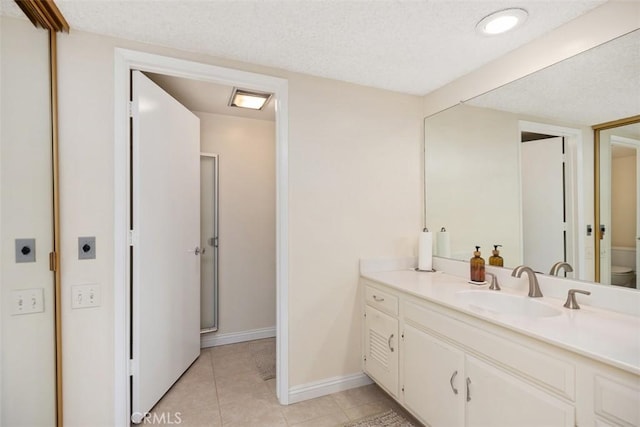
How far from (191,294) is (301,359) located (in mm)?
1083

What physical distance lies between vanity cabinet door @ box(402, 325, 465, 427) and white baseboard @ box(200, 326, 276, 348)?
179 centimetres

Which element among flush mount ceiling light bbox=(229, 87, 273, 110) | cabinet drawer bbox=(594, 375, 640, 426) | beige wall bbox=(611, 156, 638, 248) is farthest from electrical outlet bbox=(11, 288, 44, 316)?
beige wall bbox=(611, 156, 638, 248)

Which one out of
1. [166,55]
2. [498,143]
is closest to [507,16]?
[498,143]

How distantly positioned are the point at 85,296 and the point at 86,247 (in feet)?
0.88

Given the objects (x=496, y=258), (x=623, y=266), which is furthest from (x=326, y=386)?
(x=623, y=266)

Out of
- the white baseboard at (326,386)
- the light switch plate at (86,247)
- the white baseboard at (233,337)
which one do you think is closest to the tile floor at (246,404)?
the white baseboard at (326,386)

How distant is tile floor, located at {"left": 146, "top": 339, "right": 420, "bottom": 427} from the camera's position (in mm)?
1858

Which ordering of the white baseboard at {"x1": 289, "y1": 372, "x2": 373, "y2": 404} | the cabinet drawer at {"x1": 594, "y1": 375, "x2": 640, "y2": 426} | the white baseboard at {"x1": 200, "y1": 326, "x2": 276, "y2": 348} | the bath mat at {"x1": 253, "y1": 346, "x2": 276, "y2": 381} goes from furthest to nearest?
the white baseboard at {"x1": 200, "y1": 326, "x2": 276, "y2": 348} → the bath mat at {"x1": 253, "y1": 346, "x2": 276, "y2": 381} → the white baseboard at {"x1": 289, "y1": 372, "x2": 373, "y2": 404} → the cabinet drawer at {"x1": 594, "y1": 375, "x2": 640, "y2": 426}

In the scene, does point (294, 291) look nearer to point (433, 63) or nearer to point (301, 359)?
point (301, 359)

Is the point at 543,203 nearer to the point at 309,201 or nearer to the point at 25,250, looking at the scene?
the point at 309,201

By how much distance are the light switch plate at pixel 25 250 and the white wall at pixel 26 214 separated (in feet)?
0.07

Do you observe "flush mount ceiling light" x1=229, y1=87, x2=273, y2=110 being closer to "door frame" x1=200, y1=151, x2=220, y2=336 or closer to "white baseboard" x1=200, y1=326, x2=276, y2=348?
"door frame" x1=200, y1=151, x2=220, y2=336

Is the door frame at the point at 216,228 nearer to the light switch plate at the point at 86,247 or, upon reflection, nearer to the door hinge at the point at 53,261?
the light switch plate at the point at 86,247

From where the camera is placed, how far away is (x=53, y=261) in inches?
59.9
